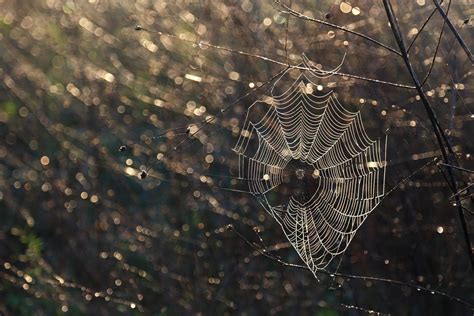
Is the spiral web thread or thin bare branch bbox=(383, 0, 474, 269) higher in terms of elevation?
thin bare branch bbox=(383, 0, 474, 269)

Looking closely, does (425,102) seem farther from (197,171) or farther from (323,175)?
(197,171)

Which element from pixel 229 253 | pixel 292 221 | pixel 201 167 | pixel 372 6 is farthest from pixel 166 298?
pixel 372 6

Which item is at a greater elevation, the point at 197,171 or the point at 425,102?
the point at 425,102

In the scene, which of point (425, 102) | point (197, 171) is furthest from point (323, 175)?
point (425, 102)

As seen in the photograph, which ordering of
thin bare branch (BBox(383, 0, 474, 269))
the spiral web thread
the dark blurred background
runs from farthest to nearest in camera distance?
the dark blurred background
the spiral web thread
thin bare branch (BBox(383, 0, 474, 269))

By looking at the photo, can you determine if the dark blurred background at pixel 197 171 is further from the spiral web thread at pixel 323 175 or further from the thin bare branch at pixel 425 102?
the thin bare branch at pixel 425 102

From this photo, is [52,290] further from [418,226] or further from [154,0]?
[418,226]

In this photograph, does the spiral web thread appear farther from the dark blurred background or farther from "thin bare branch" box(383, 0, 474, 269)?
"thin bare branch" box(383, 0, 474, 269)

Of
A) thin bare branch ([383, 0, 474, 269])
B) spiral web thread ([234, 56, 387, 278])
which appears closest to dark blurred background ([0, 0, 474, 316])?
spiral web thread ([234, 56, 387, 278])
